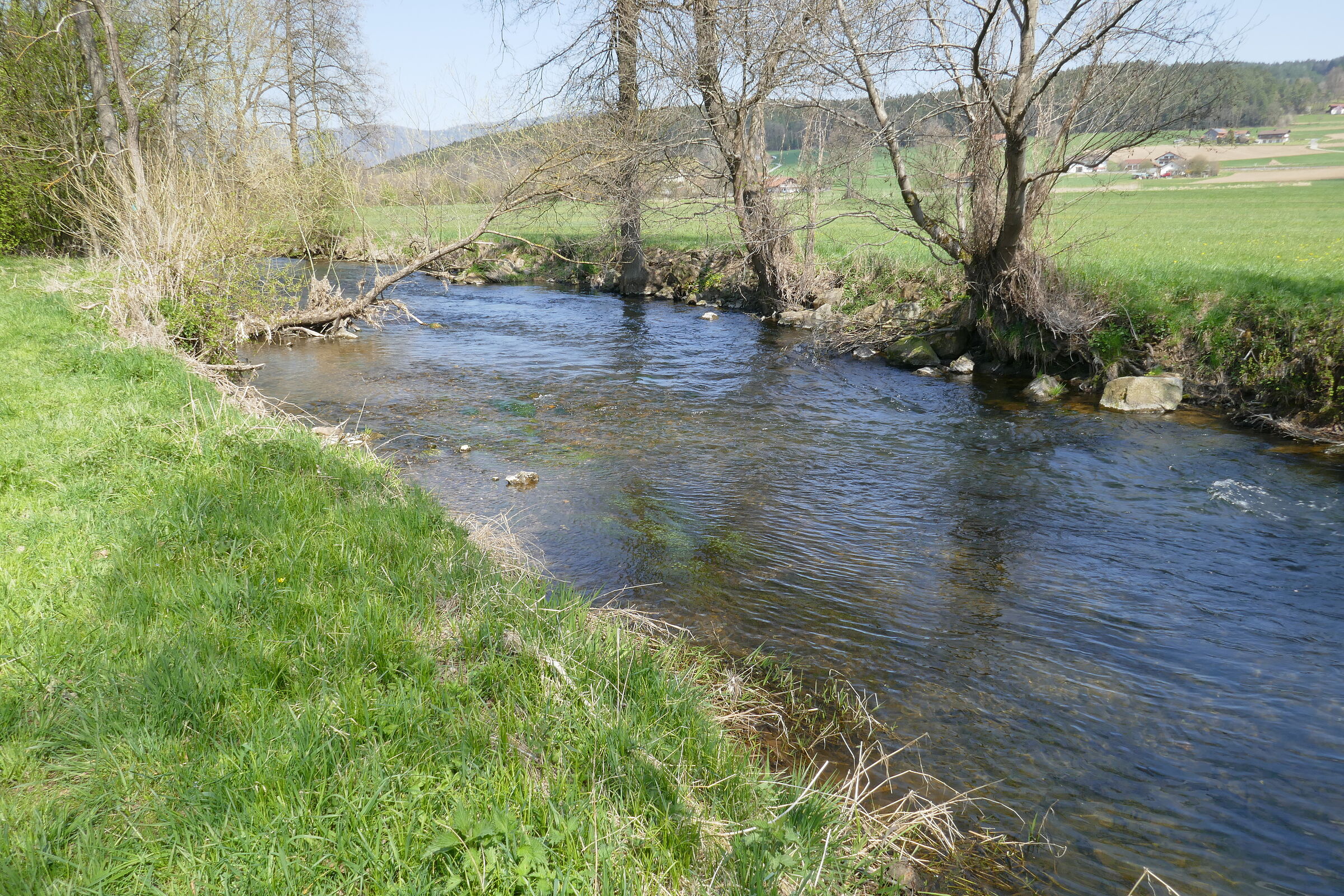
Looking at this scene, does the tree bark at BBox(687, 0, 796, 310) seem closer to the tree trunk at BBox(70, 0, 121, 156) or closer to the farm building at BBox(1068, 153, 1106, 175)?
the farm building at BBox(1068, 153, 1106, 175)

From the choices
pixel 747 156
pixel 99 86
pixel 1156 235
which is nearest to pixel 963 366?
pixel 747 156

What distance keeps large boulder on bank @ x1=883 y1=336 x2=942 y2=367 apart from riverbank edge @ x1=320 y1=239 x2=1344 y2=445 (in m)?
0.37

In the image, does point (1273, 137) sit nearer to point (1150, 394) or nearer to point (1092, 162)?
point (1092, 162)

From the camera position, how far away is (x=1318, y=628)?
5.70m

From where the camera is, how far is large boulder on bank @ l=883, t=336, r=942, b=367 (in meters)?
14.4

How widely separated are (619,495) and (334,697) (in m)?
5.07

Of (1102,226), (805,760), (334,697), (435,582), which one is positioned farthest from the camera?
(1102,226)

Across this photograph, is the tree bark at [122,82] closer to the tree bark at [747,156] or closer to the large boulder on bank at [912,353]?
the tree bark at [747,156]

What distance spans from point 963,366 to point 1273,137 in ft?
310

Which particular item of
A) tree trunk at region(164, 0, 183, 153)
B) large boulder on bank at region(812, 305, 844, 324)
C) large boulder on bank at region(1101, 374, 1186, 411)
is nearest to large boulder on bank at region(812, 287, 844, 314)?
large boulder on bank at region(812, 305, 844, 324)

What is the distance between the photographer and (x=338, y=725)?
316 cm

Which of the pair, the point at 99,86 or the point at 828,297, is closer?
the point at 99,86

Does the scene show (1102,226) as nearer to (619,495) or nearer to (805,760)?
(619,495)

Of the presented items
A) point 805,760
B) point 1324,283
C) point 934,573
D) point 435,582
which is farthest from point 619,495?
point 1324,283
